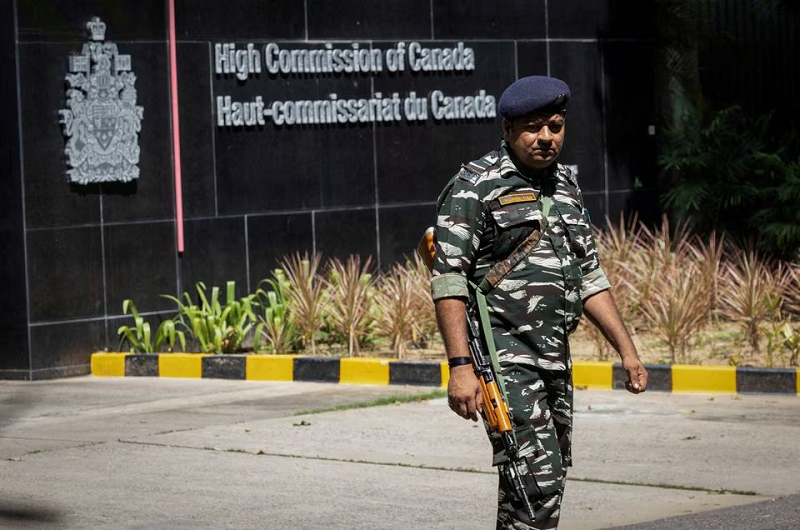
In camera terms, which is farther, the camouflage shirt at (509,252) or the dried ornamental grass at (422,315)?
the dried ornamental grass at (422,315)

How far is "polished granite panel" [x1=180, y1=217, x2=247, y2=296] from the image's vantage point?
539 inches

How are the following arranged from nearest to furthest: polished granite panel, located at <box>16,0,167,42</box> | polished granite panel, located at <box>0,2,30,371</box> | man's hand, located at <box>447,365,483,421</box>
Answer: man's hand, located at <box>447,365,483,421</box> → polished granite panel, located at <box>16,0,167,42</box> → polished granite panel, located at <box>0,2,30,371</box>

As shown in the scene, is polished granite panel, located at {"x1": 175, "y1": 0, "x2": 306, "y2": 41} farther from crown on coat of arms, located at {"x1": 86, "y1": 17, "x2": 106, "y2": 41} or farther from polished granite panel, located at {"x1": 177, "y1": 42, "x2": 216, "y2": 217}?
crown on coat of arms, located at {"x1": 86, "y1": 17, "x2": 106, "y2": 41}

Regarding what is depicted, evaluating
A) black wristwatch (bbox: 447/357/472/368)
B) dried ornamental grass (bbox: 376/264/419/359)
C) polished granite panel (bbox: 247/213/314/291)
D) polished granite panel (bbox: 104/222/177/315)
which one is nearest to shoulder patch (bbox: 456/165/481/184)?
black wristwatch (bbox: 447/357/472/368)

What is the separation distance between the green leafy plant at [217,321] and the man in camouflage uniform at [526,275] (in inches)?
324

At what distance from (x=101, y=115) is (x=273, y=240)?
2.15m

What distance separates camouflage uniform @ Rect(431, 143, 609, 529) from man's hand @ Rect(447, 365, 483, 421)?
0.18m

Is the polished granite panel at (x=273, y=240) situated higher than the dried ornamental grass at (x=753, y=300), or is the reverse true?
the polished granite panel at (x=273, y=240)

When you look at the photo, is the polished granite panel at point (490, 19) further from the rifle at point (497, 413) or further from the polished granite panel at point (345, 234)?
the rifle at point (497, 413)

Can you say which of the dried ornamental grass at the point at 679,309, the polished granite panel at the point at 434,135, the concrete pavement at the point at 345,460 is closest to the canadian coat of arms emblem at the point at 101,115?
the concrete pavement at the point at 345,460

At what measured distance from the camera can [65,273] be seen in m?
12.8

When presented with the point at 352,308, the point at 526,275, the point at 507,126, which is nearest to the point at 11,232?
the point at 352,308

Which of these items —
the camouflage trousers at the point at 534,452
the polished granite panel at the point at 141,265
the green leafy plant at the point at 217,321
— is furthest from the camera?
the polished granite panel at the point at 141,265

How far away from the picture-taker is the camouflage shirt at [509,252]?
477 cm
